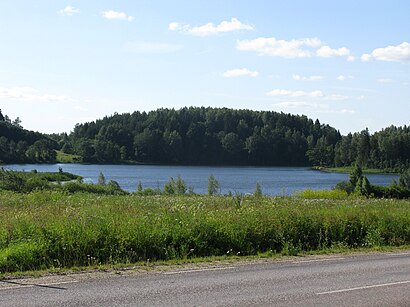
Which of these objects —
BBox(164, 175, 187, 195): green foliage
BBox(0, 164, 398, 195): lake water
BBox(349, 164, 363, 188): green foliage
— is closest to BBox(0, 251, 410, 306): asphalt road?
BBox(0, 164, 398, 195): lake water

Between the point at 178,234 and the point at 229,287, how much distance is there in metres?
4.13

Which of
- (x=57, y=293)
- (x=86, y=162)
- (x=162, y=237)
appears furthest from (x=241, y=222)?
(x=86, y=162)

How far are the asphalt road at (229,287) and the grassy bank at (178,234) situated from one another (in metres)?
1.47

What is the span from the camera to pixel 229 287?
35.3ft

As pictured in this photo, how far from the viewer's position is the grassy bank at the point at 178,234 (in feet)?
42.8

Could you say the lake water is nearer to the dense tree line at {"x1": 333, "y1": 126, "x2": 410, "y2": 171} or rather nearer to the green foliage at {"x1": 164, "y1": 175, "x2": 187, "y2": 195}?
the green foliage at {"x1": 164, "y1": 175, "x2": 187, "y2": 195}

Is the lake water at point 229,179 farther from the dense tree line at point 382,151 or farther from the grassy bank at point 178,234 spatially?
the grassy bank at point 178,234

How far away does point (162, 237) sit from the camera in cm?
1441

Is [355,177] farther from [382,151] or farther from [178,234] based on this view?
[382,151]

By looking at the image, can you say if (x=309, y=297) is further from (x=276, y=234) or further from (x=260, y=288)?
(x=276, y=234)

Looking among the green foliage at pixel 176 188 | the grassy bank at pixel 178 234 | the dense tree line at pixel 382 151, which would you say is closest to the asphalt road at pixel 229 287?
the grassy bank at pixel 178 234

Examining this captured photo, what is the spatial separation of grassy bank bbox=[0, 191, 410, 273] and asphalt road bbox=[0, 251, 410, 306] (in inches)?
57.7

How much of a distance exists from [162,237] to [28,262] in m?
3.54

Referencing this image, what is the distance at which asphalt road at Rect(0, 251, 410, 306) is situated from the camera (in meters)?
9.56
